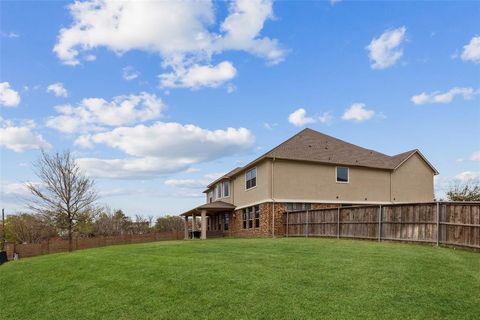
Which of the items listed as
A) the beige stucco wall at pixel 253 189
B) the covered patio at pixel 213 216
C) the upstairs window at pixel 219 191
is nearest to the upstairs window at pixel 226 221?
the covered patio at pixel 213 216

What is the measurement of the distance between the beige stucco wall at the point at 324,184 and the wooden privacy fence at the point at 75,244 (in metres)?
15.3

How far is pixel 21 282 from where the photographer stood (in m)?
13.0

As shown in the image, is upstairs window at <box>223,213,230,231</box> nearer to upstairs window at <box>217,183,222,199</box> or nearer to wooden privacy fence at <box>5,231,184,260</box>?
upstairs window at <box>217,183,222,199</box>

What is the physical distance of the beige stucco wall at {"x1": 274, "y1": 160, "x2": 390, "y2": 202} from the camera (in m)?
26.4

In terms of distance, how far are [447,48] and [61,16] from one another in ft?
54.1

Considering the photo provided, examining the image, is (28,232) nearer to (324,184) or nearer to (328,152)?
(324,184)

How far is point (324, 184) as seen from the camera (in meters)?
27.7

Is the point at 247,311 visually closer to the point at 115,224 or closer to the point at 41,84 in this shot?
the point at 41,84

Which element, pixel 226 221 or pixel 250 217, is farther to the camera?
pixel 226 221

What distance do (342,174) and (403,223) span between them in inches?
474

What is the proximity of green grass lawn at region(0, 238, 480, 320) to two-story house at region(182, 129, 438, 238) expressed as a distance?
13339 mm

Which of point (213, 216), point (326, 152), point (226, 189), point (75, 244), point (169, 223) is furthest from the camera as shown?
point (169, 223)

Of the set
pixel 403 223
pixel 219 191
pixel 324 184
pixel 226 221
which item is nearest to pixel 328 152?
pixel 324 184

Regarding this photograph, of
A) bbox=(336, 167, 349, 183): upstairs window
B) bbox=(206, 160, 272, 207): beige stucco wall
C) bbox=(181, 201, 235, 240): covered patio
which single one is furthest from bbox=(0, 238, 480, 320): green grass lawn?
bbox=(181, 201, 235, 240): covered patio
